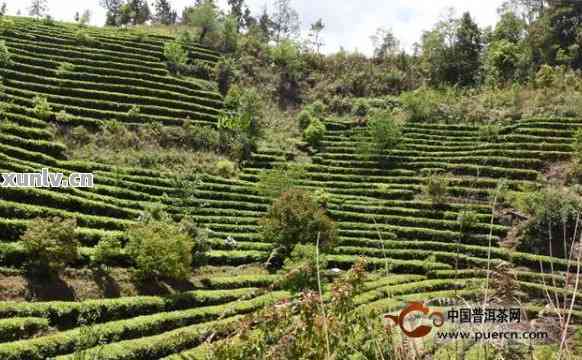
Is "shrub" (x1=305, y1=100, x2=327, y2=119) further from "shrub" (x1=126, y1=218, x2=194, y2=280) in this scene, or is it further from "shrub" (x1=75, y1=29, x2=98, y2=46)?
"shrub" (x1=126, y1=218, x2=194, y2=280)

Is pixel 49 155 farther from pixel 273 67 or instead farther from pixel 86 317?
pixel 273 67

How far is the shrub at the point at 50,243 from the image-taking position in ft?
61.6

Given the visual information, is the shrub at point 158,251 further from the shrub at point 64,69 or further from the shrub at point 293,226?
the shrub at point 64,69

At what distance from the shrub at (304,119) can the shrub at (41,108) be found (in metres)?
20.2

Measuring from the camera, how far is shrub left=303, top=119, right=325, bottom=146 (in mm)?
41812

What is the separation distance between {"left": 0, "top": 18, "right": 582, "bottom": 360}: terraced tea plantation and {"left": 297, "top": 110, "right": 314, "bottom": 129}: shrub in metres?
2.60

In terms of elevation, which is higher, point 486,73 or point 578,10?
point 578,10

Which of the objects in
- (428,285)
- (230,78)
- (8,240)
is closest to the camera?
(8,240)

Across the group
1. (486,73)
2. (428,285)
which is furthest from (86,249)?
(486,73)

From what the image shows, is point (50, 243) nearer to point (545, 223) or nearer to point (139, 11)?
point (545, 223)

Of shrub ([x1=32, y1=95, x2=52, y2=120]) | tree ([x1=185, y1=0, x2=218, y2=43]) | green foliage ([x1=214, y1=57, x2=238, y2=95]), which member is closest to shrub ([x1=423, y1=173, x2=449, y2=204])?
green foliage ([x1=214, y1=57, x2=238, y2=95])

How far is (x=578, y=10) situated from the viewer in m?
54.0

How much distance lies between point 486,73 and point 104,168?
40.5m

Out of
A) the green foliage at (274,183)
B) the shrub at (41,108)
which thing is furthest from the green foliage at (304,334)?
the shrub at (41,108)
